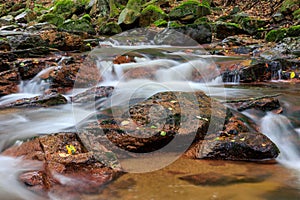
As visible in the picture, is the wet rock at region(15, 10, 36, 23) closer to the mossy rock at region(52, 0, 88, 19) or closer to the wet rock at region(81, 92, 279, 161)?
the mossy rock at region(52, 0, 88, 19)

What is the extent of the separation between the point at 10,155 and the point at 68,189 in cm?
120

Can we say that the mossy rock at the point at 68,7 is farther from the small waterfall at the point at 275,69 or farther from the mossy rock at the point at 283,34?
the small waterfall at the point at 275,69

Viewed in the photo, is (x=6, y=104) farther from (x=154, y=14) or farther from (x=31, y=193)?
(x=154, y=14)

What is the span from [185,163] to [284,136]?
1.77 metres

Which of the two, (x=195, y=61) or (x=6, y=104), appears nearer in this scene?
(x=6, y=104)

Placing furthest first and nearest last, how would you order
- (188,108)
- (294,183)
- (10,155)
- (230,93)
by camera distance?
(230,93), (188,108), (10,155), (294,183)

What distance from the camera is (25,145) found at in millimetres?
3734

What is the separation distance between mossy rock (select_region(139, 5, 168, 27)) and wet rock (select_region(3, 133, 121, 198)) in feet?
50.9

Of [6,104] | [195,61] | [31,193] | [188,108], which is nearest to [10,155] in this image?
[31,193]

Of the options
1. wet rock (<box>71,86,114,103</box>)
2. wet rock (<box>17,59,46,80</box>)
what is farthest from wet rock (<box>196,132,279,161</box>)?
wet rock (<box>17,59,46,80</box>)

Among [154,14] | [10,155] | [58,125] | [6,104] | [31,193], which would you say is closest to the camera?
[31,193]

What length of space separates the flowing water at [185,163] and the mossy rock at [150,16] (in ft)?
36.6

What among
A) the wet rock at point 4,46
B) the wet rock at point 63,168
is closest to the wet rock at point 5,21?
the wet rock at point 4,46

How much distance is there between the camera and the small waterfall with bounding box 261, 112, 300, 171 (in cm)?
380
